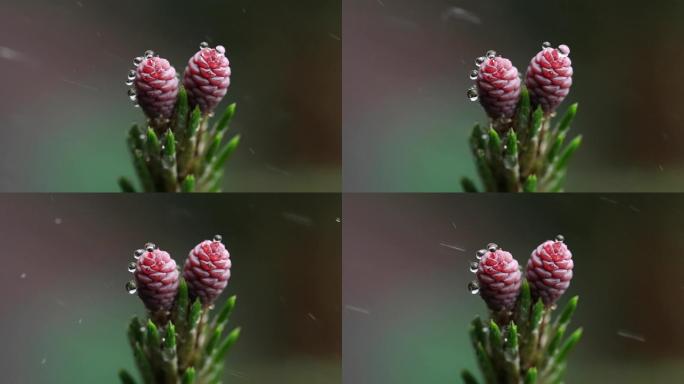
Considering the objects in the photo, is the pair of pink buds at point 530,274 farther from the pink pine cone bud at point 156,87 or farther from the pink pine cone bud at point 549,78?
the pink pine cone bud at point 156,87

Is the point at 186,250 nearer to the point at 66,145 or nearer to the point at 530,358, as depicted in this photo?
the point at 66,145

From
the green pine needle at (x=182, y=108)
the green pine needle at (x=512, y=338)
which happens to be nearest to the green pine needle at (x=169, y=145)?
the green pine needle at (x=182, y=108)

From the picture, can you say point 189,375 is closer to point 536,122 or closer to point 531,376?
point 531,376

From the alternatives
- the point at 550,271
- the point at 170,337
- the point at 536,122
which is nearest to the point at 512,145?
the point at 536,122

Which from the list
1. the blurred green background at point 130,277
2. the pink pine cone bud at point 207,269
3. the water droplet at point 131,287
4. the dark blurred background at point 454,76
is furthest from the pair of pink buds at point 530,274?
the water droplet at point 131,287

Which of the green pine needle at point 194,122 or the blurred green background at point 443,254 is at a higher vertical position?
the green pine needle at point 194,122

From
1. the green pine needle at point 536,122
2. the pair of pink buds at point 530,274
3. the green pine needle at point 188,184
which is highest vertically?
the green pine needle at point 536,122

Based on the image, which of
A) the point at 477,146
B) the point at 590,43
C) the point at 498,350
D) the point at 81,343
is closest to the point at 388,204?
the point at 477,146
